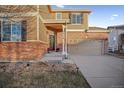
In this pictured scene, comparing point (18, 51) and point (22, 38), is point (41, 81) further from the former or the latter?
point (22, 38)

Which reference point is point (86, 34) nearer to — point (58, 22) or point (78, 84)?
point (58, 22)

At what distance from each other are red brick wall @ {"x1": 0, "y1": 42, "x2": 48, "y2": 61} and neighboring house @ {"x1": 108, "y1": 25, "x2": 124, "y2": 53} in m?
12.5

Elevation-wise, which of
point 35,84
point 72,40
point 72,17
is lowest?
point 35,84

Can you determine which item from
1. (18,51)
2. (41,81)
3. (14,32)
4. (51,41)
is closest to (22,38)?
(14,32)

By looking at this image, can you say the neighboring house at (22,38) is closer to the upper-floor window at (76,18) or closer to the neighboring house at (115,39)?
the upper-floor window at (76,18)

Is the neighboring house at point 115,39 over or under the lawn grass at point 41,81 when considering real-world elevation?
over

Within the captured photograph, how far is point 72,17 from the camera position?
22609 millimetres

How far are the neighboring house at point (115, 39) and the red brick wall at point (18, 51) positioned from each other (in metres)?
12.5

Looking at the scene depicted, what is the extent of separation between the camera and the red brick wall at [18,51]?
37.9 feet

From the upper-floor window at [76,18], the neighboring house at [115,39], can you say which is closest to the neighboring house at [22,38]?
the upper-floor window at [76,18]

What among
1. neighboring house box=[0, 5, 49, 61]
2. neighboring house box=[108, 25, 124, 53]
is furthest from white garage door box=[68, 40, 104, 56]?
neighboring house box=[0, 5, 49, 61]

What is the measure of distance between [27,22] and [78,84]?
5746 millimetres

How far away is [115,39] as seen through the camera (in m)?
23.7
